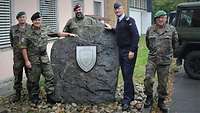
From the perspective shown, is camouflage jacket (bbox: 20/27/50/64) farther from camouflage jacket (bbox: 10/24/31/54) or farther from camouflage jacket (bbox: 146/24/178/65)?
camouflage jacket (bbox: 146/24/178/65)

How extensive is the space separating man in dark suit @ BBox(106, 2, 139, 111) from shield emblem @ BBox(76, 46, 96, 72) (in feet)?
2.00

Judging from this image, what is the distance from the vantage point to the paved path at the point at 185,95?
28.2ft

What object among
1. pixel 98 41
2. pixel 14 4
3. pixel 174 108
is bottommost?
pixel 174 108

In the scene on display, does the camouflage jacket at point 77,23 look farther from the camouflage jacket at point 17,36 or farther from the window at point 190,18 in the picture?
the window at point 190,18

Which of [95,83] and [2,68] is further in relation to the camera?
[2,68]

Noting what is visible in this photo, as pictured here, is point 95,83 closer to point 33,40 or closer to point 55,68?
point 55,68

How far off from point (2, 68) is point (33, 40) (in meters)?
3.47

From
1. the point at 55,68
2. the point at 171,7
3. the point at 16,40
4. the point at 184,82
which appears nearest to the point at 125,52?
the point at 55,68

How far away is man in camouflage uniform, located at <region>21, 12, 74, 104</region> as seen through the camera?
27.8 ft

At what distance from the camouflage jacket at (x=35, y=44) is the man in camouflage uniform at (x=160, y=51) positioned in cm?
206

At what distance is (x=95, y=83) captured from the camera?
8.58m

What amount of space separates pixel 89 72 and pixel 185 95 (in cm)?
271

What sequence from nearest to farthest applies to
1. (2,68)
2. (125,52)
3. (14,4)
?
(125,52) → (2,68) → (14,4)

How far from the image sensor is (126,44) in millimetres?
8047
